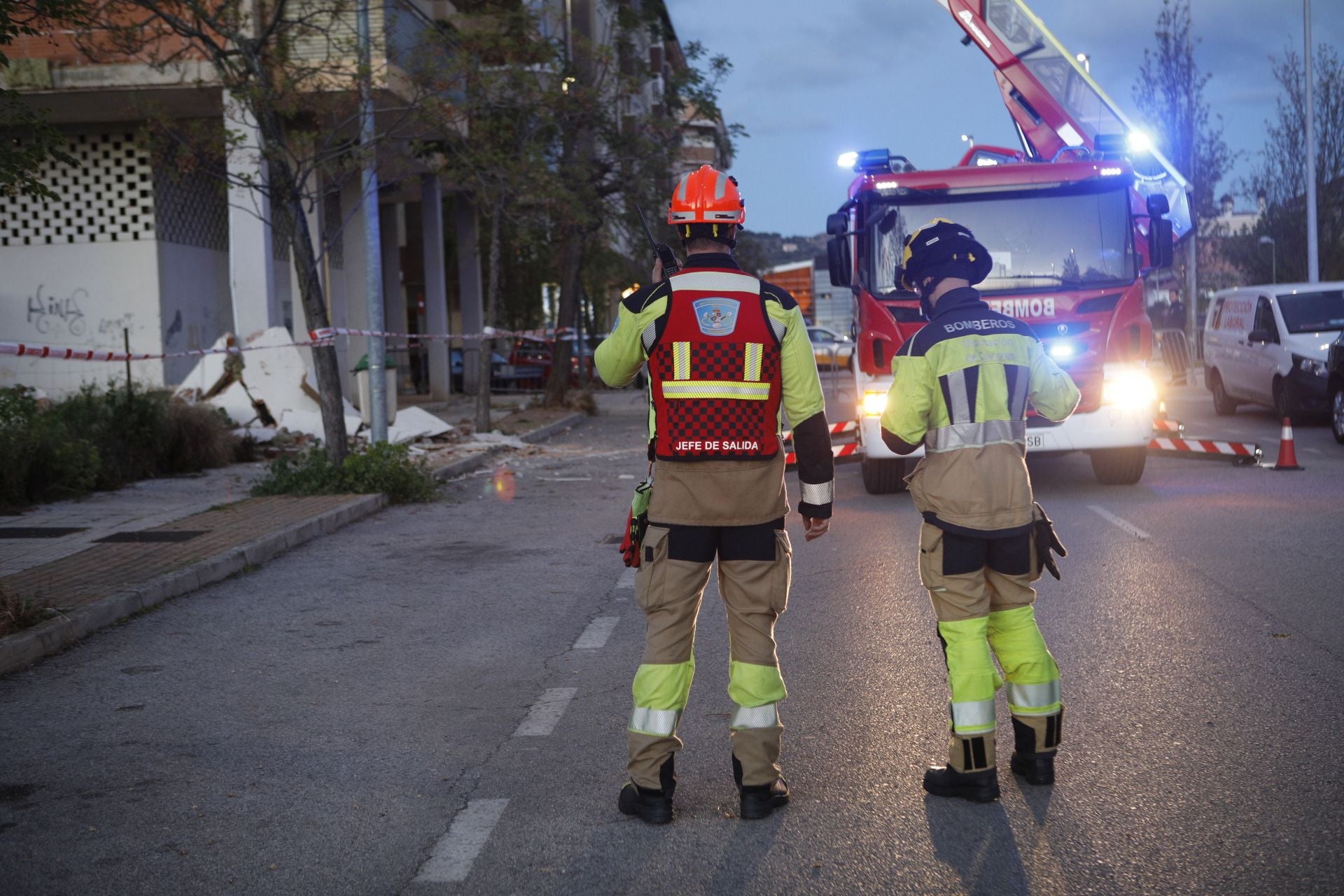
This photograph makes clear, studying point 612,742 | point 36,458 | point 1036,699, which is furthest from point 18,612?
point 36,458

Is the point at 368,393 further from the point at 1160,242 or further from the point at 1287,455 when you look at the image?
the point at 1287,455

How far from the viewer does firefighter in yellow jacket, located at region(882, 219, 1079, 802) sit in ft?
15.0

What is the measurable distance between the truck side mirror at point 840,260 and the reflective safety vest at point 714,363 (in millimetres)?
8167

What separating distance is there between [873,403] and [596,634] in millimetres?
5736

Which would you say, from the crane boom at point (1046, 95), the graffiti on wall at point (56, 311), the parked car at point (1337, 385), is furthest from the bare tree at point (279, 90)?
the parked car at point (1337, 385)

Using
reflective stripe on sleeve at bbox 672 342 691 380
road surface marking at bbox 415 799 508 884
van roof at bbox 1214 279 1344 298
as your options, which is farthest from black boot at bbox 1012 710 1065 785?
van roof at bbox 1214 279 1344 298

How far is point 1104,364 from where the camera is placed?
478 inches

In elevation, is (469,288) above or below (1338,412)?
above

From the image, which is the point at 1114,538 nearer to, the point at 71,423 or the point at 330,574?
the point at 330,574

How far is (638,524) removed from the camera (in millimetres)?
4512

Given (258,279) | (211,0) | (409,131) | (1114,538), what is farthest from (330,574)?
(258,279)

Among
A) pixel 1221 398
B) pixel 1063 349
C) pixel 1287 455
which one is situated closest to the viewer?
pixel 1063 349

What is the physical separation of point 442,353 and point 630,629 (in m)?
25.6

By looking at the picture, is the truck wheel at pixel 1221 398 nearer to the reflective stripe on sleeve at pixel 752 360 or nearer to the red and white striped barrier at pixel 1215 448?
the red and white striped barrier at pixel 1215 448
